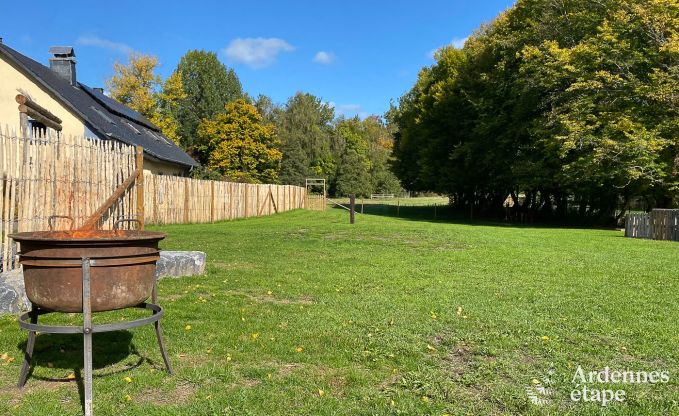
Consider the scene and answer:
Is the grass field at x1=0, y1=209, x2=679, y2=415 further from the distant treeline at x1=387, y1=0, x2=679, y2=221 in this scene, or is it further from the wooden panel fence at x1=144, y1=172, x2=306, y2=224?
the distant treeline at x1=387, y1=0, x2=679, y2=221

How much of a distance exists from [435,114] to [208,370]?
33530 millimetres

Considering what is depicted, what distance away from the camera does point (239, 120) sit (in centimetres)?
4878

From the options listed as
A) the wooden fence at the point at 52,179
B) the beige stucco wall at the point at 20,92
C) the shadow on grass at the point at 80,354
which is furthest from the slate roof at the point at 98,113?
the shadow on grass at the point at 80,354

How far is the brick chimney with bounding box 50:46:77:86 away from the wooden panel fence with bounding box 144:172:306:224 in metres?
10.5

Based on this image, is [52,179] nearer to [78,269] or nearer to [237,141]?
[78,269]

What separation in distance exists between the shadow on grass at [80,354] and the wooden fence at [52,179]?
2.10 m

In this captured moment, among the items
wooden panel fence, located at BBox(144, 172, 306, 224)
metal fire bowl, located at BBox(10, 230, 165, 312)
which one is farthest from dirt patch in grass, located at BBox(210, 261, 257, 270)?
wooden panel fence, located at BBox(144, 172, 306, 224)

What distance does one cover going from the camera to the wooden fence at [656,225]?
53.4 ft

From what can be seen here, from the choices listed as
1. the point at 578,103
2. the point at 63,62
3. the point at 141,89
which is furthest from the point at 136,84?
the point at 578,103

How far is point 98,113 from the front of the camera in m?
24.2

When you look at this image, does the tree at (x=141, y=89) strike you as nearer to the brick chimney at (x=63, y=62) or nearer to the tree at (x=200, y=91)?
the tree at (x=200, y=91)

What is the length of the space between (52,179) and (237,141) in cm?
4211

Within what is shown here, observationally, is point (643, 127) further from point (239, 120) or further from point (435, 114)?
point (239, 120)

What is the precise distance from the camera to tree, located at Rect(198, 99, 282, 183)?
48.5 m
